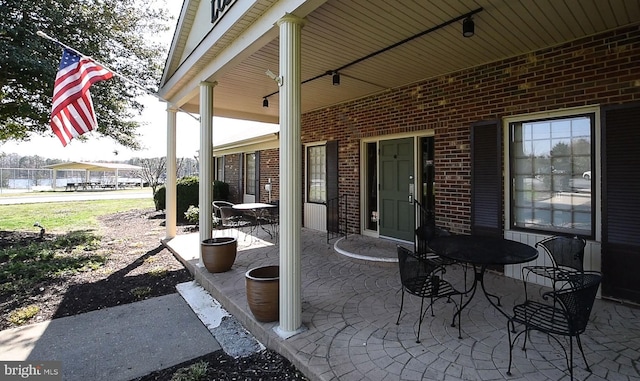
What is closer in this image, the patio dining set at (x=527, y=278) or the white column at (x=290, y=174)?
the patio dining set at (x=527, y=278)

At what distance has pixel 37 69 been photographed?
6.34 metres

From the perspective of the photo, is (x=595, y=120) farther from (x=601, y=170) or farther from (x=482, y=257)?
(x=482, y=257)

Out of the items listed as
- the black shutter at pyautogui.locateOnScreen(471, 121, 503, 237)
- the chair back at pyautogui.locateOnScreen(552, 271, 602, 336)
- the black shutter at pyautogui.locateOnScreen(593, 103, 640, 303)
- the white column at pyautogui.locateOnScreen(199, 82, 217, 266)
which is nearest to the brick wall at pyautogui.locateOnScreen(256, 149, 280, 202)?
the white column at pyautogui.locateOnScreen(199, 82, 217, 266)

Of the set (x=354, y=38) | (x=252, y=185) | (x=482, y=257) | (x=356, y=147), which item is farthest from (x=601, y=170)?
(x=252, y=185)

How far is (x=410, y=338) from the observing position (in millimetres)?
2750

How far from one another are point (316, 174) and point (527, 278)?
5.09m

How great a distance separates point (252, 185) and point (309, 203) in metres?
3.96

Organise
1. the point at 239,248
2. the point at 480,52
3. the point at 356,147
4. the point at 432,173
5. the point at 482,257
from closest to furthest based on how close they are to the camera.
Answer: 1. the point at 482,257
2. the point at 480,52
3. the point at 432,173
4. the point at 239,248
5. the point at 356,147

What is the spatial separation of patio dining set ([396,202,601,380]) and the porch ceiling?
2418 millimetres

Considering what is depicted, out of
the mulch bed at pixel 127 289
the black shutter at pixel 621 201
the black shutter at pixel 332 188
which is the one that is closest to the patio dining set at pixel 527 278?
the black shutter at pixel 621 201

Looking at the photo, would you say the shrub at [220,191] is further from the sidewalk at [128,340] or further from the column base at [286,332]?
the column base at [286,332]

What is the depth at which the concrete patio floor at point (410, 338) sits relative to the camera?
230 cm

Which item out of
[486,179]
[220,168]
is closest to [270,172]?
[220,168]

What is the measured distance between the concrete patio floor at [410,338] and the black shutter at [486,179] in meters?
0.74
